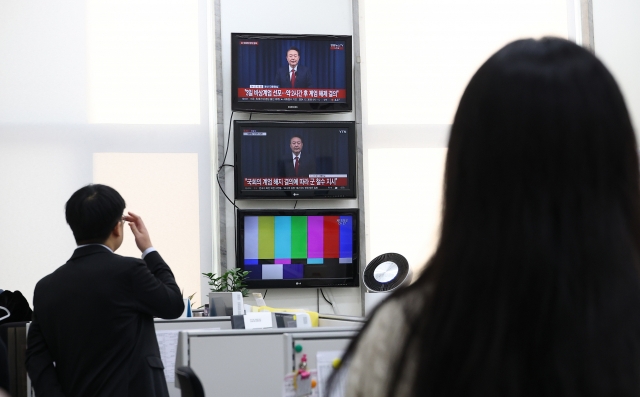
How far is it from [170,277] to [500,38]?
4.94 metres

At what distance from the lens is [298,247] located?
6.30m

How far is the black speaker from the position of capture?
16.5 ft

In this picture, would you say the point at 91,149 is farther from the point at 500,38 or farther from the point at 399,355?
the point at 399,355

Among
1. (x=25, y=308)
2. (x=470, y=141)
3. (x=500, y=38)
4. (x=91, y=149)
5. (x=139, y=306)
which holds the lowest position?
(x=25, y=308)

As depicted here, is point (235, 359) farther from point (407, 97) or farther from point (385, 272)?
point (407, 97)

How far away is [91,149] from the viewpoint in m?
6.19

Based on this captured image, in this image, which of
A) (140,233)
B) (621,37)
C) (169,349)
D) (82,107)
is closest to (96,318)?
(140,233)

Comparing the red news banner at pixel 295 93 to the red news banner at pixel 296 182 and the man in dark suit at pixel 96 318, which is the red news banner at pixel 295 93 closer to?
the red news banner at pixel 296 182

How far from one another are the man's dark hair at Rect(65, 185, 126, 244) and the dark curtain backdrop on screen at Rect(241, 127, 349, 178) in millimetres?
3631

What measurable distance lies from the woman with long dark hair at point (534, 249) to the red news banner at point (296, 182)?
219 inches

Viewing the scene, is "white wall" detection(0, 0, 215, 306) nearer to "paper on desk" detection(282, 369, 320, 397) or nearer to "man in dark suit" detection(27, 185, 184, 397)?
"man in dark suit" detection(27, 185, 184, 397)

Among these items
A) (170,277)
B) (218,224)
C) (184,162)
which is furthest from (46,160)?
(170,277)

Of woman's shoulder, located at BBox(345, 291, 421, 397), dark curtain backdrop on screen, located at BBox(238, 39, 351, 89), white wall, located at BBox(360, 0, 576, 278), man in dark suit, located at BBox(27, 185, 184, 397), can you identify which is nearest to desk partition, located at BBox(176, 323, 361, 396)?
man in dark suit, located at BBox(27, 185, 184, 397)

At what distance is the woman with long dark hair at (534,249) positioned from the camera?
67 cm
